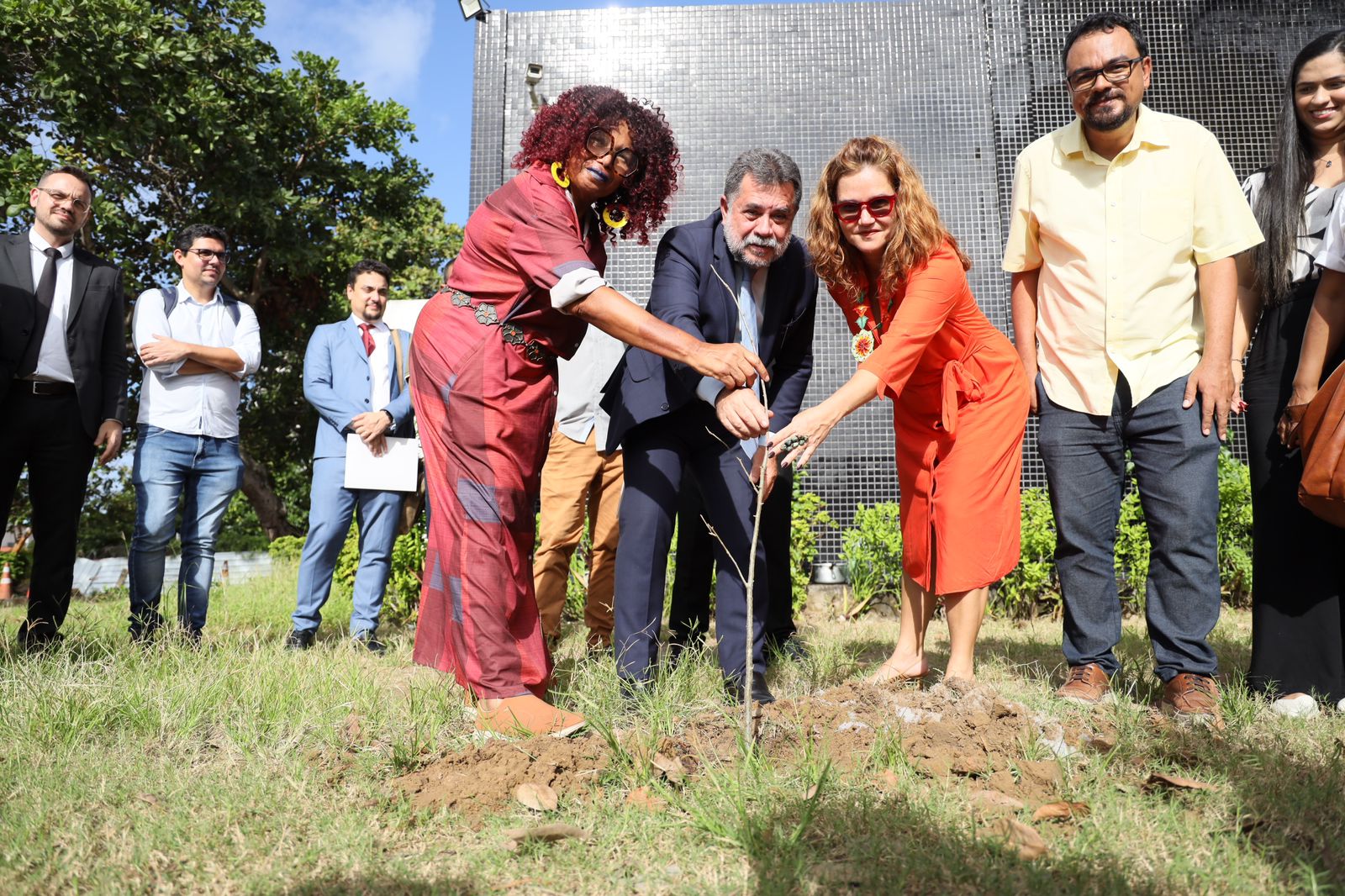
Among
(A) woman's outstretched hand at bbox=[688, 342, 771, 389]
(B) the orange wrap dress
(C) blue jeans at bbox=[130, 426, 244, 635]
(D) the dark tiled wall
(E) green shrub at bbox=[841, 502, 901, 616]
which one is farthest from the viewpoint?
(D) the dark tiled wall

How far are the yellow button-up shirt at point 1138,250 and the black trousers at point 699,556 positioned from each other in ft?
3.87

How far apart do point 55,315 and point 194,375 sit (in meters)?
0.58

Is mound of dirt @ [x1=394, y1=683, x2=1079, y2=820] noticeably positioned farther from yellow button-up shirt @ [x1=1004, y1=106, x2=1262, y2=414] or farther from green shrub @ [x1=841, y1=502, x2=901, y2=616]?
green shrub @ [x1=841, y1=502, x2=901, y2=616]

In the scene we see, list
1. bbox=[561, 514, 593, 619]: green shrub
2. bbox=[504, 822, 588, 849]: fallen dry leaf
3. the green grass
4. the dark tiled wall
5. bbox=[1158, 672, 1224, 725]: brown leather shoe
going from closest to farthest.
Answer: the green grass → bbox=[504, 822, 588, 849]: fallen dry leaf → bbox=[1158, 672, 1224, 725]: brown leather shoe → bbox=[561, 514, 593, 619]: green shrub → the dark tiled wall

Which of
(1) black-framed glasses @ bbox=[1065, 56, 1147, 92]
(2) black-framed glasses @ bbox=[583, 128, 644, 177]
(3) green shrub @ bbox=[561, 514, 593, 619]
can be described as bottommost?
(3) green shrub @ bbox=[561, 514, 593, 619]

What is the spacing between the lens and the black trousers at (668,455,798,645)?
3.70 meters

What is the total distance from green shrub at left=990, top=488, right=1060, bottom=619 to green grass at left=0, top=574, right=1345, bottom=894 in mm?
2697

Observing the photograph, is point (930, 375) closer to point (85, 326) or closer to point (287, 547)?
point (85, 326)

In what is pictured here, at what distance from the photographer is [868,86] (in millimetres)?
7105

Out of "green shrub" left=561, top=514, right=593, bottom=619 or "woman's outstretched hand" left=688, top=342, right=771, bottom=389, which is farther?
"green shrub" left=561, top=514, right=593, bottom=619

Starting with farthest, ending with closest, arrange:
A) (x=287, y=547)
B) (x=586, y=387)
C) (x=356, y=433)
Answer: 1. (x=287, y=547)
2. (x=356, y=433)
3. (x=586, y=387)

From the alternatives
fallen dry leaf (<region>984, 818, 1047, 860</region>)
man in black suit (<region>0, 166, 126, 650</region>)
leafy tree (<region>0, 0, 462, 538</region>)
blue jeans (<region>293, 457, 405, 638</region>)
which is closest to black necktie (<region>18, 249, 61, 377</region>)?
man in black suit (<region>0, 166, 126, 650</region>)

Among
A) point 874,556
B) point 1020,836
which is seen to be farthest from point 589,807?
point 874,556

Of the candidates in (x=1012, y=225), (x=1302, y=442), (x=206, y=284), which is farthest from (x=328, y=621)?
(x=1302, y=442)
